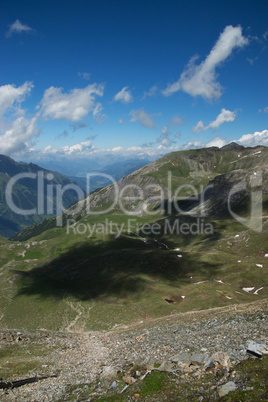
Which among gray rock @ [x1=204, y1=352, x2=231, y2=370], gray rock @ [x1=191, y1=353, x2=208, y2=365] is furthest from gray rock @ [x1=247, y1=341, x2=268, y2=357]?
gray rock @ [x1=191, y1=353, x2=208, y2=365]

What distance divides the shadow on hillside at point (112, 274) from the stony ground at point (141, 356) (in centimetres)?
4554

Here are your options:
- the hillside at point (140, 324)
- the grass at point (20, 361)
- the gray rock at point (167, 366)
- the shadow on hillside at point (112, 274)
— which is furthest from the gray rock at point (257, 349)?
the shadow on hillside at point (112, 274)

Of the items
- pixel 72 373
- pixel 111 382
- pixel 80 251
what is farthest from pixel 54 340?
pixel 80 251

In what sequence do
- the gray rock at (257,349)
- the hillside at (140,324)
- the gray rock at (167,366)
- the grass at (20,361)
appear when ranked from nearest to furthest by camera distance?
the gray rock at (257,349) < the hillside at (140,324) < the gray rock at (167,366) < the grass at (20,361)

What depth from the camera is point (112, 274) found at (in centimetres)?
10856

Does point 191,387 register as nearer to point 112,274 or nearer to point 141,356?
point 141,356

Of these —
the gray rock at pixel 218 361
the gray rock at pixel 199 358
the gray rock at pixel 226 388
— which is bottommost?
the gray rock at pixel 199 358

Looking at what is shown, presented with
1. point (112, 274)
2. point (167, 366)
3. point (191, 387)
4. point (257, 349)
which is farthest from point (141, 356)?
point (112, 274)

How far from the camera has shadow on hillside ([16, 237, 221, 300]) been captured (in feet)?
301

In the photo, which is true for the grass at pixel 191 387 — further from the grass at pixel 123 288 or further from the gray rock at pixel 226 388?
the grass at pixel 123 288

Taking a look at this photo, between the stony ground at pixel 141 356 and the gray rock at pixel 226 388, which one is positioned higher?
the gray rock at pixel 226 388

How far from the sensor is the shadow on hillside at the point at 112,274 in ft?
301

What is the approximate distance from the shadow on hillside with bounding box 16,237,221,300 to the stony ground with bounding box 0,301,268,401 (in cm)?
4554

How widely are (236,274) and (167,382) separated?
Result: 95.5m
